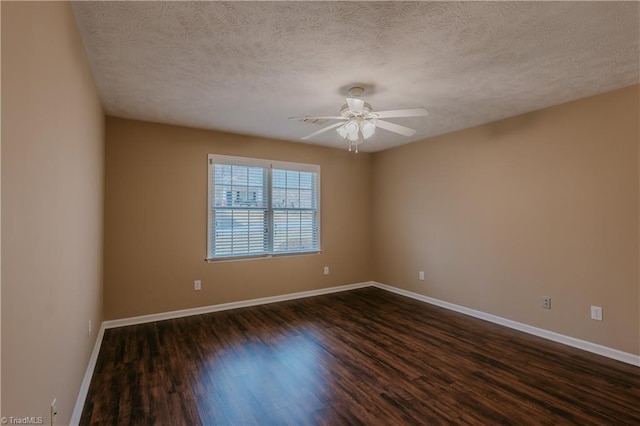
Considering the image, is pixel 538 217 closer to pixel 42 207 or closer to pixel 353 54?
pixel 353 54

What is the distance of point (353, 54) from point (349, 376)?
2.48 meters

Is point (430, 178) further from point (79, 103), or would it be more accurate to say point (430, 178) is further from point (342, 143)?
point (79, 103)

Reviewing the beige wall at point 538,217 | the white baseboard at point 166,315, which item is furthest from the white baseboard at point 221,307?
the beige wall at point 538,217

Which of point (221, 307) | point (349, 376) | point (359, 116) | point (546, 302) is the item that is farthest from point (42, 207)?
point (546, 302)

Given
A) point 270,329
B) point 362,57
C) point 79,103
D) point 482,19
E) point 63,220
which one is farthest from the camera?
point 270,329

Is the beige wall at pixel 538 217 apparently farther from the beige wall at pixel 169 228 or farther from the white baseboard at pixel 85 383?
the white baseboard at pixel 85 383

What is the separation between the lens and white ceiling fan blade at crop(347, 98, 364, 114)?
2518mm

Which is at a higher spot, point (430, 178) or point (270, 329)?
point (430, 178)

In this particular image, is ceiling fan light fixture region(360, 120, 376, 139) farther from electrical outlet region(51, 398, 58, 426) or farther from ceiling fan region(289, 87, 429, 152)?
electrical outlet region(51, 398, 58, 426)

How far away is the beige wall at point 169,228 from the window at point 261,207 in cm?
13

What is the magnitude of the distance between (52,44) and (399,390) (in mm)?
2899

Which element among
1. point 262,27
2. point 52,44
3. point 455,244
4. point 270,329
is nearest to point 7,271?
point 52,44

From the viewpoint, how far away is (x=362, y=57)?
228 centimetres

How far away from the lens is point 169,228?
156 inches
